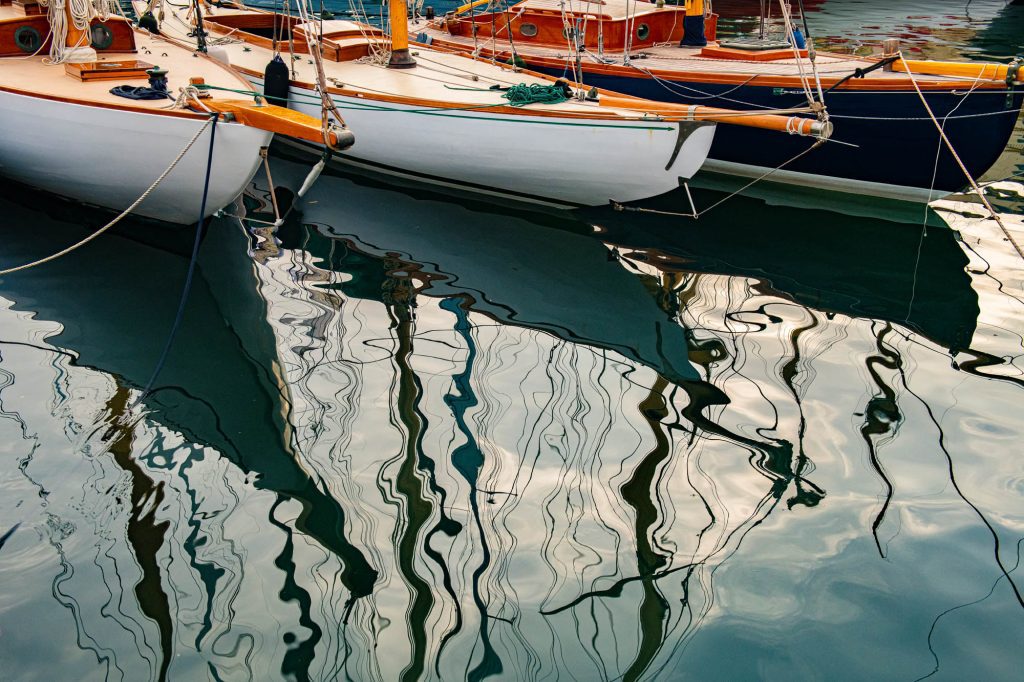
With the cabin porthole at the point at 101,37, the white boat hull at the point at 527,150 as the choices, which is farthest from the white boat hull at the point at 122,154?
the white boat hull at the point at 527,150

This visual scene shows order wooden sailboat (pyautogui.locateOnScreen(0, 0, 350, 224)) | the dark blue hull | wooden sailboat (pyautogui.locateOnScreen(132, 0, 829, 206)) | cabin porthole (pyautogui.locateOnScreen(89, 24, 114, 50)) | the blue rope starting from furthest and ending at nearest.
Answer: cabin porthole (pyautogui.locateOnScreen(89, 24, 114, 50)) < the dark blue hull < wooden sailboat (pyautogui.locateOnScreen(132, 0, 829, 206)) < wooden sailboat (pyautogui.locateOnScreen(0, 0, 350, 224)) < the blue rope

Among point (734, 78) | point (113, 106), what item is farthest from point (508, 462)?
point (734, 78)

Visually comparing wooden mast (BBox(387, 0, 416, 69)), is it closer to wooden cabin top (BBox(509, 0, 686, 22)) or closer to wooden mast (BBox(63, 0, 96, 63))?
wooden cabin top (BBox(509, 0, 686, 22))

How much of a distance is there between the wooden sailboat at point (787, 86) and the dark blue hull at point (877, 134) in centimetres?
1

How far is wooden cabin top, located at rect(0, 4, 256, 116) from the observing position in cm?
788

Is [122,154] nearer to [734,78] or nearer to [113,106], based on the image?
[113,106]

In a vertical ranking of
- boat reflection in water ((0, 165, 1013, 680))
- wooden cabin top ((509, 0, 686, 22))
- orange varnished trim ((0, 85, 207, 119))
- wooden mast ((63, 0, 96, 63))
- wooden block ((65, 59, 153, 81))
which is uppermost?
wooden cabin top ((509, 0, 686, 22))

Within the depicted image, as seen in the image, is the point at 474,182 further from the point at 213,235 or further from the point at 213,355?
the point at 213,355

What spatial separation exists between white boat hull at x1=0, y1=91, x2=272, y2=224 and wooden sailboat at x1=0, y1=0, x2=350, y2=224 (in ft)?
0.03

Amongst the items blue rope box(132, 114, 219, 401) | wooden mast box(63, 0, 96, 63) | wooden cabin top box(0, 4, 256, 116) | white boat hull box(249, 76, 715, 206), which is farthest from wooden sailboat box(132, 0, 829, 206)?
wooden mast box(63, 0, 96, 63)

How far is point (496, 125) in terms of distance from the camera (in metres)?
8.59

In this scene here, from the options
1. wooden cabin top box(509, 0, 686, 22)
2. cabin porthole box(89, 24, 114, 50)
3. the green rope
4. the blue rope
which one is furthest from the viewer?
wooden cabin top box(509, 0, 686, 22)

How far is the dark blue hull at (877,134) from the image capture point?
9008 mm

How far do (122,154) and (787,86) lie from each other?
6.54 metres
